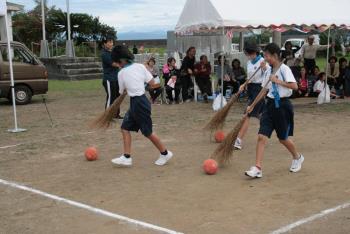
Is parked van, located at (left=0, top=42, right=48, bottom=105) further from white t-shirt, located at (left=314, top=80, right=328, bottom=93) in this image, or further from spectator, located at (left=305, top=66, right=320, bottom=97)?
white t-shirt, located at (left=314, top=80, right=328, bottom=93)

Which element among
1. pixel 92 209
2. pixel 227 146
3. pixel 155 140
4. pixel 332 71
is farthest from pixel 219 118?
pixel 332 71

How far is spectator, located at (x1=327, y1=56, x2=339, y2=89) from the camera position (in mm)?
14616

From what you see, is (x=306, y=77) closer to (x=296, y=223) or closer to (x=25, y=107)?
(x=25, y=107)

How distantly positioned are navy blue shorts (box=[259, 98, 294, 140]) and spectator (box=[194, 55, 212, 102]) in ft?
25.3

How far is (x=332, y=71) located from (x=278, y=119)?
378 inches

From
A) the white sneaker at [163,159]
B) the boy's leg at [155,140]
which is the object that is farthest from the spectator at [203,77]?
the boy's leg at [155,140]

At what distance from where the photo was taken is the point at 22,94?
14.6 metres

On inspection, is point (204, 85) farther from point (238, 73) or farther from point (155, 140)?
point (155, 140)

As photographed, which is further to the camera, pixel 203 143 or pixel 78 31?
pixel 78 31

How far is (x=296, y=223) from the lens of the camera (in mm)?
4582

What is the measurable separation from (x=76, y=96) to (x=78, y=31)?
20277mm

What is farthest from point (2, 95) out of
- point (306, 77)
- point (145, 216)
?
point (145, 216)

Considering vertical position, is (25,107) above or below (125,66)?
below

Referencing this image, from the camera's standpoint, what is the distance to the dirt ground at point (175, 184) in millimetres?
4730
